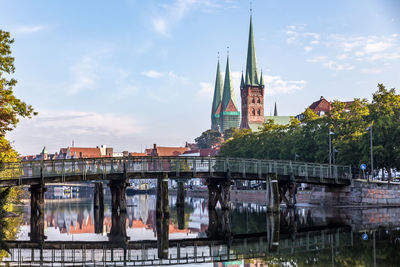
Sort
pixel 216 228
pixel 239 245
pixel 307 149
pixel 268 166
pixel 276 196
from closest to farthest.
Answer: pixel 239 245
pixel 216 228
pixel 276 196
pixel 268 166
pixel 307 149

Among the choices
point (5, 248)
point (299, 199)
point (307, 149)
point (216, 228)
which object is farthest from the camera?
point (307, 149)

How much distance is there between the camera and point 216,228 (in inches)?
1634

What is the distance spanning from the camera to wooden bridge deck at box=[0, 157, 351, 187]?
46094 millimetres

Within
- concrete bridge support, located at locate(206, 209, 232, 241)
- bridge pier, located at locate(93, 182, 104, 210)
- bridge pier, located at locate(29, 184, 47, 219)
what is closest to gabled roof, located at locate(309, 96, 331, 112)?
bridge pier, located at locate(93, 182, 104, 210)

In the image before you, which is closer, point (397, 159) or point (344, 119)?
point (397, 159)

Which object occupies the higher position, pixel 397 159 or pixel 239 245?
pixel 397 159

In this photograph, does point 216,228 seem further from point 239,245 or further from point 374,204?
point 374,204

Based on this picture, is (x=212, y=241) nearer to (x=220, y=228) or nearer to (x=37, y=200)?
(x=220, y=228)

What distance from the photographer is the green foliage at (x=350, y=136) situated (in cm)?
6262

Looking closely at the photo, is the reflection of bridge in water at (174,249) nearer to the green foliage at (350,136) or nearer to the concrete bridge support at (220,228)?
the concrete bridge support at (220,228)

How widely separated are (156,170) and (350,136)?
96.9 feet

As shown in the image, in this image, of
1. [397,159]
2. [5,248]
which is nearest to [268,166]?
[397,159]

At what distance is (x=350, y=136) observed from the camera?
6962cm

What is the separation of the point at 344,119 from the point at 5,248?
174 feet
